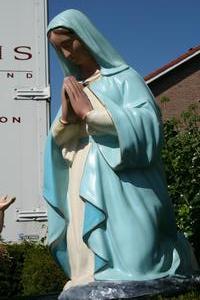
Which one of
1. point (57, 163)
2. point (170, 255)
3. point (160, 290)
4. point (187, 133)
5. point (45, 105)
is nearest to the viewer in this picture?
point (160, 290)

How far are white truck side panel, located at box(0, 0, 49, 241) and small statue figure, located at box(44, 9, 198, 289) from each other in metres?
4.62

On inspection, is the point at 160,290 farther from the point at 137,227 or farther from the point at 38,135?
the point at 38,135

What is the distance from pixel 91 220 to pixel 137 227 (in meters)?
0.27

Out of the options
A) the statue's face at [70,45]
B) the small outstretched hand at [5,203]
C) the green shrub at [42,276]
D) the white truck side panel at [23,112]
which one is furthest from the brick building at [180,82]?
the statue's face at [70,45]

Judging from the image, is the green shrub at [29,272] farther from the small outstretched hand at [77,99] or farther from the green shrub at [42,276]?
the small outstretched hand at [77,99]

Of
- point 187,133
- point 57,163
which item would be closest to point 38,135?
point 187,133

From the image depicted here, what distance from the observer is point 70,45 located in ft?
14.3

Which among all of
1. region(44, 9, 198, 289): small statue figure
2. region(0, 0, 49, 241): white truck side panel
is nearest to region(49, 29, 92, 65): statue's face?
region(44, 9, 198, 289): small statue figure

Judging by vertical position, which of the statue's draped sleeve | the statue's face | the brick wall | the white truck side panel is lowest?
the statue's draped sleeve

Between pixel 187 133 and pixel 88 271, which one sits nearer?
pixel 88 271

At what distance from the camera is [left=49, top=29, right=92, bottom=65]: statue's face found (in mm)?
4312

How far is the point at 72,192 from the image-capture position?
14.0 ft

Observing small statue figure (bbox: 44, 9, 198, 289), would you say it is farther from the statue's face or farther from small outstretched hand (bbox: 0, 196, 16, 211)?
small outstretched hand (bbox: 0, 196, 16, 211)

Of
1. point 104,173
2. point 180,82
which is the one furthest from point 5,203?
point 180,82
